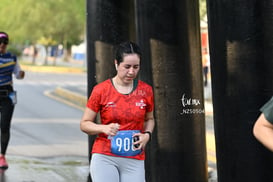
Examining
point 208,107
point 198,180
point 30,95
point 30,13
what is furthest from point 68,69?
point 198,180

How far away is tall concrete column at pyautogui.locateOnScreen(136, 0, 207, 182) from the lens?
7.00 m

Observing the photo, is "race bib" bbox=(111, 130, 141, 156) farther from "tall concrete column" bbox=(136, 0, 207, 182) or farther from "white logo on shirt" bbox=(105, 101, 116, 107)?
"tall concrete column" bbox=(136, 0, 207, 182)

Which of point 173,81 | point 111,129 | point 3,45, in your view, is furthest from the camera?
point 3,45

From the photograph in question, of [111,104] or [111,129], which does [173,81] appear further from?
[111,129]

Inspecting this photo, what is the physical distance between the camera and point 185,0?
278 inches

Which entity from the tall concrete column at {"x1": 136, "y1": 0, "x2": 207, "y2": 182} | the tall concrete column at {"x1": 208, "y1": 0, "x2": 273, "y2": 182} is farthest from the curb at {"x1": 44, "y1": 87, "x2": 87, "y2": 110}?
the tall concrete column at {"x1": 208, "y1": 0, "x2": 273, "y2": 182}

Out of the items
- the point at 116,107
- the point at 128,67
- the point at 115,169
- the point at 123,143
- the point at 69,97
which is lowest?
the point at 69,97

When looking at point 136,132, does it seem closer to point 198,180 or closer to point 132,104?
point 132,104

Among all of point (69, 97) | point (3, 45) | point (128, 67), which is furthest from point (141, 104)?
point (69, 97)

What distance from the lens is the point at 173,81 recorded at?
23.1 ft

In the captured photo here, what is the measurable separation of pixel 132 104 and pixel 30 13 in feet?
162

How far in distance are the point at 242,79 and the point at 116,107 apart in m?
1.28

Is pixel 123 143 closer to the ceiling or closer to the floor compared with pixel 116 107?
closer to the floor

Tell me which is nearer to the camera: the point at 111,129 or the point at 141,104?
the point at 111,129
